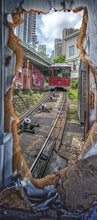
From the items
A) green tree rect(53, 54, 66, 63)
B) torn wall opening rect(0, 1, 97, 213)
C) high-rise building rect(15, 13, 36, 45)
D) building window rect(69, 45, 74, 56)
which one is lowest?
torn wall opening rect(0, 1, 97, 213)

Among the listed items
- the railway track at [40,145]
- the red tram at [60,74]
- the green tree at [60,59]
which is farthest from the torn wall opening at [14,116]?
the green tree at [60,59]

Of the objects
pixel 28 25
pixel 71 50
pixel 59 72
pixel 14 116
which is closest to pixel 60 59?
pixel 71 50

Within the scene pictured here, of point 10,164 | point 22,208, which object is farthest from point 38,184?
point 10,164

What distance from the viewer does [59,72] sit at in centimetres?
1587

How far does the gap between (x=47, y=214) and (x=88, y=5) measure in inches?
119

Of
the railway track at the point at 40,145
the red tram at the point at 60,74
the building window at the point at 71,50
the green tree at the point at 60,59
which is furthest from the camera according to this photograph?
the green tree at the point at 60,59

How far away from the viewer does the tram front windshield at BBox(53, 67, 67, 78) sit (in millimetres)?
15676

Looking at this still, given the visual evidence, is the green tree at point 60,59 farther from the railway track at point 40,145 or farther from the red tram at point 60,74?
the railway track at point 40,145

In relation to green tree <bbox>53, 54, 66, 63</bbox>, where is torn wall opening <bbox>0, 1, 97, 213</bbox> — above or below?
below

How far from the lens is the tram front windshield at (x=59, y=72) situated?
15.7m

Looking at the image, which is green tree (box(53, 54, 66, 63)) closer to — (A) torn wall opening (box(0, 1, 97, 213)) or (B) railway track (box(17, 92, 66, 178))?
(B) railway track (box(17, 92, 66, 178))

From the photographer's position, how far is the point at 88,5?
1806 millimetres

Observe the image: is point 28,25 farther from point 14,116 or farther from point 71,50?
point 71,50

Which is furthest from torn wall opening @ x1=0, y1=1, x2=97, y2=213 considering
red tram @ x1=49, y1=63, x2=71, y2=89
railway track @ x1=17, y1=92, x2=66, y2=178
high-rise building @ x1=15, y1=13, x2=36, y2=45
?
red tram @ x1=49, y1=63, x2=71, y2=89
